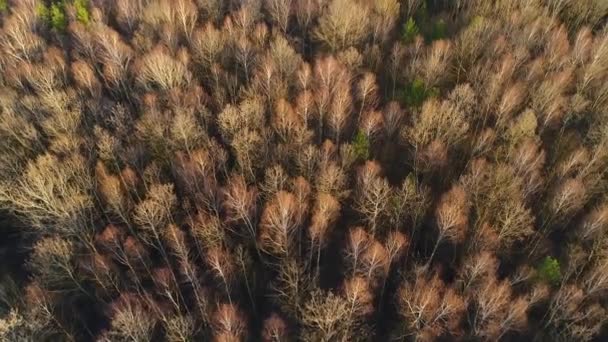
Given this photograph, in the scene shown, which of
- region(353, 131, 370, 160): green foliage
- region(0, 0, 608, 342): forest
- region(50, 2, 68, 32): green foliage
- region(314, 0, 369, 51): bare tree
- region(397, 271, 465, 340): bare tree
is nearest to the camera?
region(397, 271, 465, 340): bare tree

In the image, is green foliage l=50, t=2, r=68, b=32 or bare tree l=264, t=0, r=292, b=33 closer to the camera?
bare tree l=264, t=0, r=292, b=33

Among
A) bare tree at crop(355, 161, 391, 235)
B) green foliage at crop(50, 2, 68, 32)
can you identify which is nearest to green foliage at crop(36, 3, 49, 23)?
green foliage at crop(50, 2, 68, 32)

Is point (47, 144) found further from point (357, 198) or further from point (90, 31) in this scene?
point (357, 198)

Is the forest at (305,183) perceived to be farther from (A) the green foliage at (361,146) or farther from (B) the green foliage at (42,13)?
(B) the green foliage at (42,13)

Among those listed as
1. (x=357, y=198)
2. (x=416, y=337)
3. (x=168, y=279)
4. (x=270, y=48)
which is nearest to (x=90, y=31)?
(x=270, y=48)

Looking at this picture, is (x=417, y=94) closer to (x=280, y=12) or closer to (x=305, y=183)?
(x=305, y=183)

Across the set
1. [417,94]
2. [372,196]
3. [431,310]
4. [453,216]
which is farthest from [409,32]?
[431,310]

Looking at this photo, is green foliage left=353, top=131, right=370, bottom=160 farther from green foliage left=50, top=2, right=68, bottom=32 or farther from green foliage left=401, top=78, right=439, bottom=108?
green foliage left=50, top=2, right=68, bottom=32
